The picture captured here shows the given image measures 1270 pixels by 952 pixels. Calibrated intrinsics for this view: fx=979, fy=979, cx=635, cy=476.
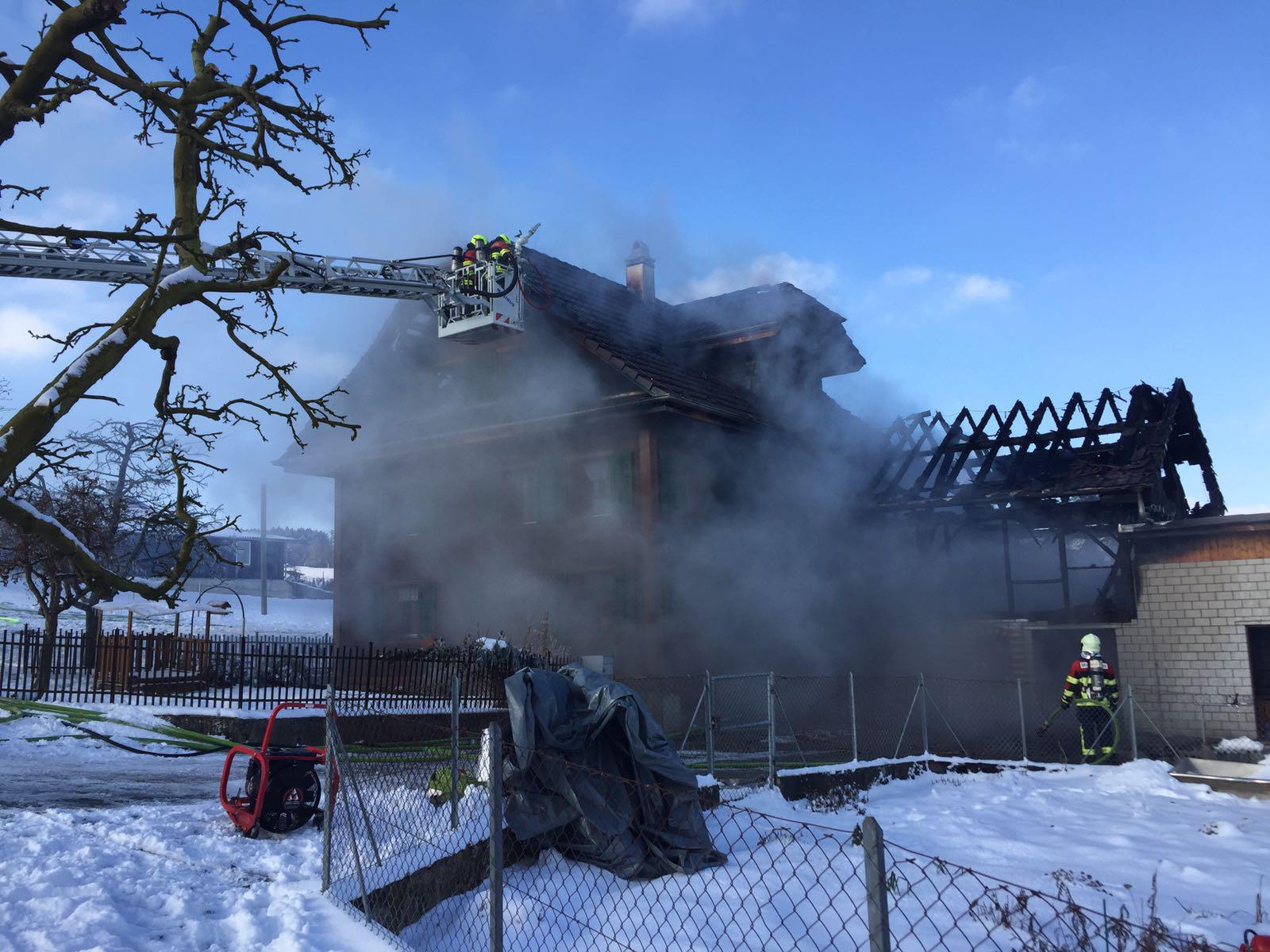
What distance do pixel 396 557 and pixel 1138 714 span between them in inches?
575

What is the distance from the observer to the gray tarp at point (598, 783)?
660 cm

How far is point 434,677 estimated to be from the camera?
49.6ft

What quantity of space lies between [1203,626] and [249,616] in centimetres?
3903

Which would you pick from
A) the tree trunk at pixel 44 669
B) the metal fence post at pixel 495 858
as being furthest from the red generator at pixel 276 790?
the tree trunk at pixel 44 669

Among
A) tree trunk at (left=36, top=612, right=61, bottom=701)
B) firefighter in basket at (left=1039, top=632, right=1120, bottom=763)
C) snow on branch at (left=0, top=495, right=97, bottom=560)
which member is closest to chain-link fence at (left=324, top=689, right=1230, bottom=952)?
snow on branch at (left=0, top=495, right=97, bottom=560)

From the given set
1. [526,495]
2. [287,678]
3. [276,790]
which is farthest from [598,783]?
[526,495]

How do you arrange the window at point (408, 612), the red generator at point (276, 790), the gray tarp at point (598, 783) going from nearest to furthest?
the gray tarp at point (598, 783) → the red generator at point (276, 790) → the window at point (408, 612)

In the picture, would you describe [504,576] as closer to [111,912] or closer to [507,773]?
[507,773]

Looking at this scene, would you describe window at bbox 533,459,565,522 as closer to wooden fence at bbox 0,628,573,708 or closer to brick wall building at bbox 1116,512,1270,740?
wooden fence at bbox 0,628,573,708

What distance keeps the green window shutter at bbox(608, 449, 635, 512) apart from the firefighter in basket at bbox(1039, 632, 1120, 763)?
26.6 feet

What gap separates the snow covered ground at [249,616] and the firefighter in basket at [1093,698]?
67.4 ft

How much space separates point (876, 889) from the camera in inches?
109

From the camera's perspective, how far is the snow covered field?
16.8ft

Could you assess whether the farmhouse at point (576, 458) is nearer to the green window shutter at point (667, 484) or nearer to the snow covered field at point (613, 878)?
the green window shutter at point (667, 484)
